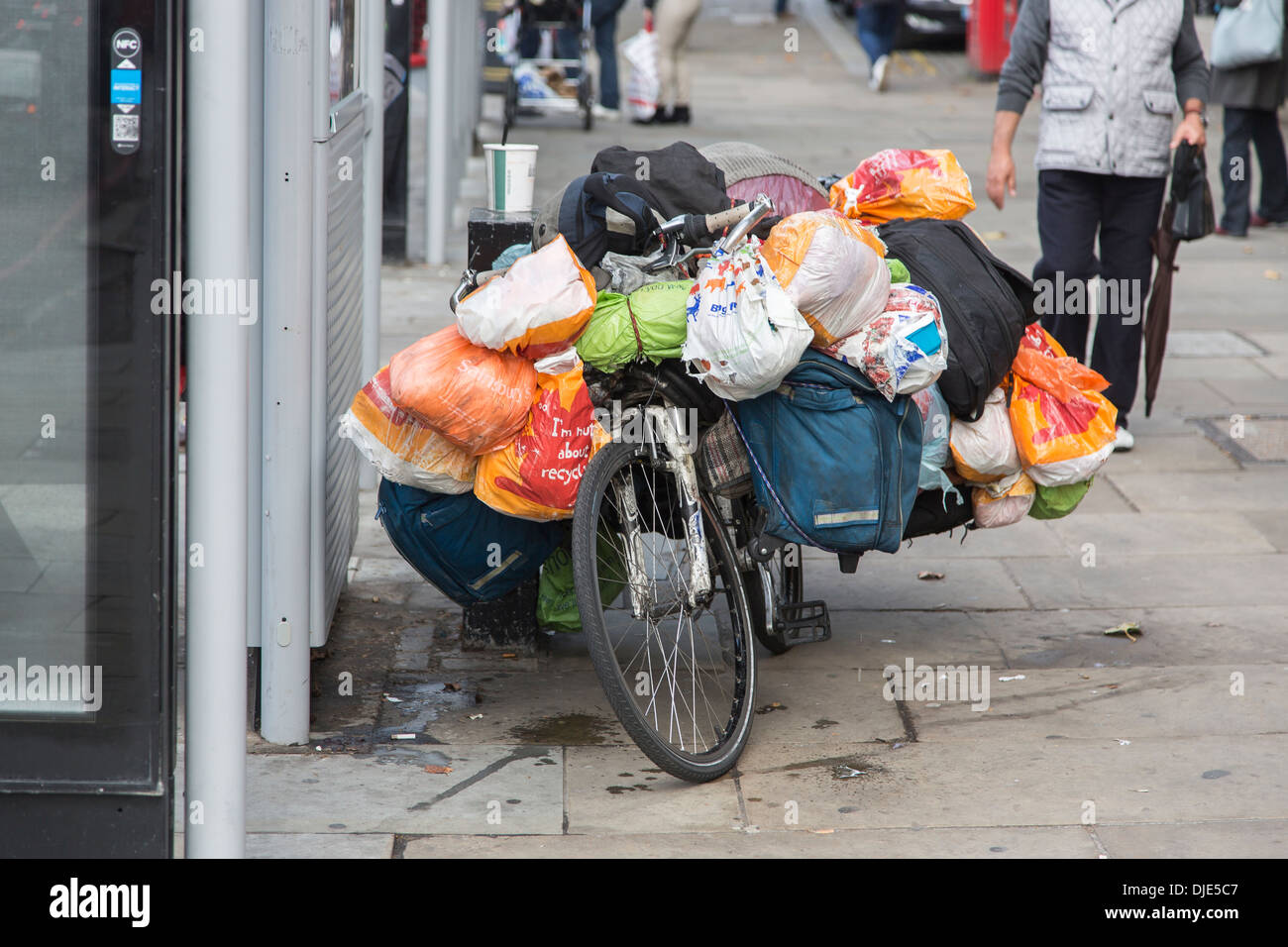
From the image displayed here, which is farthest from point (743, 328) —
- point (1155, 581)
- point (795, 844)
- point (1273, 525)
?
point (1273, 525)

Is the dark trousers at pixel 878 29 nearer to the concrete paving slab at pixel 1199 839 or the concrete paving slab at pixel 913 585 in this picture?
the concrete paving slab at pixel 913 585

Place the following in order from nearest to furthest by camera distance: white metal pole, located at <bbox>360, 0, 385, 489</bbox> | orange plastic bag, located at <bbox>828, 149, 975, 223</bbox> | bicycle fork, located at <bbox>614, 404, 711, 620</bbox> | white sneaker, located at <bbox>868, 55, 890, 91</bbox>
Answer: bicycle fork, located at <bbox>614, 404, 711, 620</bbox>
orange plastic bag, located at <bbox>828, 149, 975, 223</bbox>
white metal pole, located at <bbox>360, 0, 385, 489</bbox>
white sneaker, located at <bbox>868, 55, 890, 91</bbox>

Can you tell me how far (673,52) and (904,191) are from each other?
10977mm

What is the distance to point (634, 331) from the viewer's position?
3914 mm

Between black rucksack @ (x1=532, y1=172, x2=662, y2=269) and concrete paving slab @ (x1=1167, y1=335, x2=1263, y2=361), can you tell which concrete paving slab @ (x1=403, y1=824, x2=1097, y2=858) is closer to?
black rucksack @ (x1=532, y1=172, x2=662, y2=269)

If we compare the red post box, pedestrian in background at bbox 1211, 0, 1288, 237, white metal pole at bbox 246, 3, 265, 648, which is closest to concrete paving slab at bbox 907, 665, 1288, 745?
white metal pole at bbox 246, 3, 265, 648

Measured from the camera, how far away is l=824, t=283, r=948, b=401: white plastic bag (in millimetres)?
3869

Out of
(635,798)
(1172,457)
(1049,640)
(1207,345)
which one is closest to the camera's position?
(635,798)
